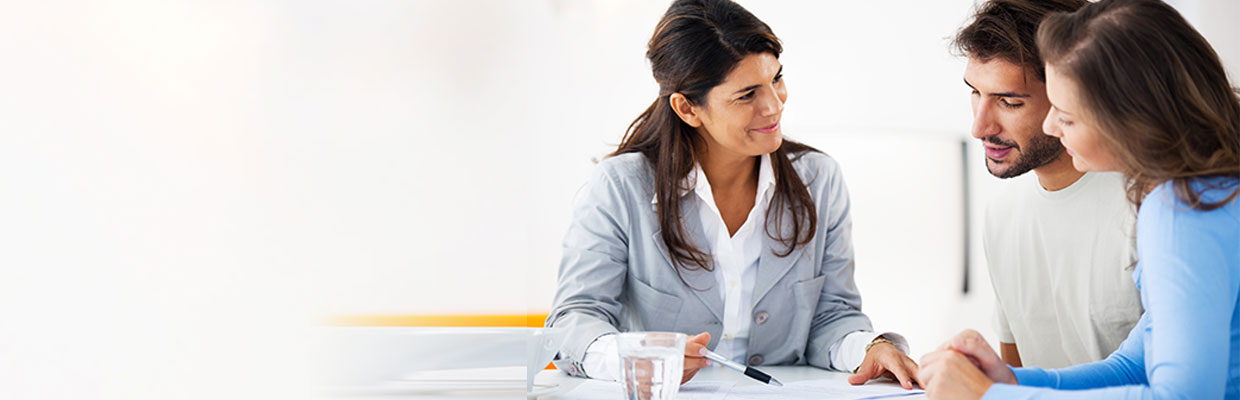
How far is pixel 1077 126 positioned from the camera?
73 cm

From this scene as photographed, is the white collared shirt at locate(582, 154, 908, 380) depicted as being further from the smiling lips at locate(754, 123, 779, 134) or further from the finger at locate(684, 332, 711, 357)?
the finger at locate(684, 332, 711, 357)

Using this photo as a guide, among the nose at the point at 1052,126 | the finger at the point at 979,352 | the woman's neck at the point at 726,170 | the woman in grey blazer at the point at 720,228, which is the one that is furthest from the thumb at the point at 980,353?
the woman's neck at the point at 726,170

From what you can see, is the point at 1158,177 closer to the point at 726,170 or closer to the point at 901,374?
the point at 901,374

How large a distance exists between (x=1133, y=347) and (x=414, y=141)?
Result: 86cm

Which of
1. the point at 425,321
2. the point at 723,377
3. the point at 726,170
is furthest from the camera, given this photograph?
the point at 726,170

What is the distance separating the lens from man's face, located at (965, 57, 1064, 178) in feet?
4.07

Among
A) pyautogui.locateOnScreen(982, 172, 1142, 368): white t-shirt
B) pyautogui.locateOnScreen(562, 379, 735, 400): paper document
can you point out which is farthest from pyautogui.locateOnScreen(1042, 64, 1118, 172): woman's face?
pyautogui.locateOnScreen(982, 172, 1142, 368): white t-shirt

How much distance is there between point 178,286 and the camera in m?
0.12

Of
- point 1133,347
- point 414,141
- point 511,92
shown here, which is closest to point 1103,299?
point 1133,347

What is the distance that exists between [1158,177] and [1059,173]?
0.68m

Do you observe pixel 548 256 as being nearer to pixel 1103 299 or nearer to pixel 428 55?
pixel 1103 299

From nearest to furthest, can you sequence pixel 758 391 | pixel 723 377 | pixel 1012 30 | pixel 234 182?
pixel 234 182 → pixel 758 391 → pixel 723 377 → pixel 1012 30

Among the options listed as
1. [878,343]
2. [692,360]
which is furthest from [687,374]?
[878,343]

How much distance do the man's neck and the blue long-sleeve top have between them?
0.67 metres
